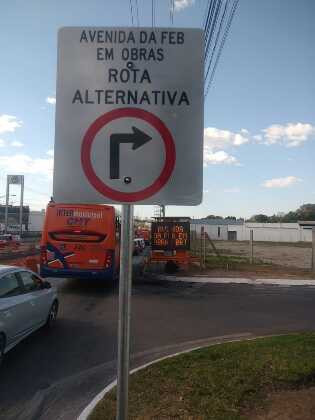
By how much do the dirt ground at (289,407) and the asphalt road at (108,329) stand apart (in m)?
2.18

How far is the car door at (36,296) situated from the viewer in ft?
25.1

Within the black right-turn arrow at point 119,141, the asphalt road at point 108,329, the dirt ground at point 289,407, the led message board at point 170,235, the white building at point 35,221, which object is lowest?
the asphalt road at point 108,329

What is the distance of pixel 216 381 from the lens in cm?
512

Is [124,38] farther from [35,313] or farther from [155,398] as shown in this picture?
[35,313]

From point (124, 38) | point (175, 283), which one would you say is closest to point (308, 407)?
point (124, 38)

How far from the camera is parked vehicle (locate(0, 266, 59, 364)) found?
6.49 metres

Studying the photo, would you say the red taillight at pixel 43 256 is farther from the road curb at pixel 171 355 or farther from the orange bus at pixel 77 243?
the road curb at pixel 171 355

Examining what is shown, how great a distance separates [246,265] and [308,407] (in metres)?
17.9

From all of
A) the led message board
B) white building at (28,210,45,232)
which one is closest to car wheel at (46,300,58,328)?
the led message board

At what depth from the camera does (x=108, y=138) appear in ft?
7.01

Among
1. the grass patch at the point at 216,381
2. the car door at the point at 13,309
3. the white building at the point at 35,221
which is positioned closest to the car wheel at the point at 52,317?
the car door at the point at 13,309

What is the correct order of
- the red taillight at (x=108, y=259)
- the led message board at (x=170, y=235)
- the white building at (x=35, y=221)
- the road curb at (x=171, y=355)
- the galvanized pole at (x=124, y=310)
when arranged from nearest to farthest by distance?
1. the galvanized pole at (x=124, y=310)
2. the road curb at (x=171, y=355)
3. the red taillight at (x=108, y=259)
4. the led message board at (x=170, y=235)
5. the white building at (x=35, y=221)

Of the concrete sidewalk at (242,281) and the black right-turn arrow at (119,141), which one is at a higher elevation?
the black right-turn arrow at (119,141)

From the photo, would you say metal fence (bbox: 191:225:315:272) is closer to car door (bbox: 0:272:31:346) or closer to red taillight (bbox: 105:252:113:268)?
red taillight (bbox: 105:252:113:268)
